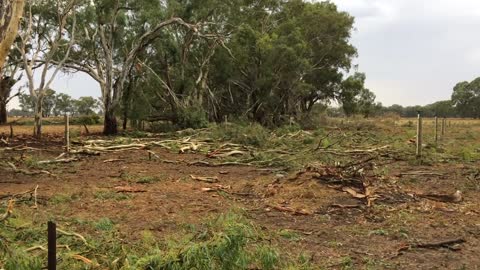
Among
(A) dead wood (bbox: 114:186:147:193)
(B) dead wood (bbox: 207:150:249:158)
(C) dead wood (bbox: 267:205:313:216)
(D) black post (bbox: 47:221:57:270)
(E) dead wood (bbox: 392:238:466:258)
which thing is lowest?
(E) dead wood (bbox: 392:238:466:258)

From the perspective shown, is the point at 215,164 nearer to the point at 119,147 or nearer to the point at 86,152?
the point at 86,152

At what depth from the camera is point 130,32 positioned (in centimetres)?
2711

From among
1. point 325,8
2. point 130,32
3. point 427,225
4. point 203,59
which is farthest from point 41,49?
point 427,225

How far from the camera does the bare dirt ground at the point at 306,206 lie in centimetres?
609

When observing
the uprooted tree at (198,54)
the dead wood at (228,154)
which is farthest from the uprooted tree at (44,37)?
the dead wood at (228,154)

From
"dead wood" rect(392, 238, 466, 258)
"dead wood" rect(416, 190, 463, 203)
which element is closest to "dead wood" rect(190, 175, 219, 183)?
"dead wood" rect(416, 190, 463, 203)

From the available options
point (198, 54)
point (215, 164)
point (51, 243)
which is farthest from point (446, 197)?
point (198, 54)

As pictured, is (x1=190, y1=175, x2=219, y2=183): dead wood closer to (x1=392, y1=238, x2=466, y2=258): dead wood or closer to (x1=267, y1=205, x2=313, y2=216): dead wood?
(x1=267, y1=205, x2=313, y2=216): dead wood

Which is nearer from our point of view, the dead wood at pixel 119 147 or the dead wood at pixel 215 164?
the dead wood at pixel 215 164

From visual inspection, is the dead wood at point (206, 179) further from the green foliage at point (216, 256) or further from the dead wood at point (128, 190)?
the green foliage at point (216, 256)

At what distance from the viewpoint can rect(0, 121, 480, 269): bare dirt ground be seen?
20.0ft

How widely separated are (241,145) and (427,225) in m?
10.4

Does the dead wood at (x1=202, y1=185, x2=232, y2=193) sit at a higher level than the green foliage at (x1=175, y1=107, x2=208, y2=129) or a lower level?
lower

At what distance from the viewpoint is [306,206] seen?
27.5ft
